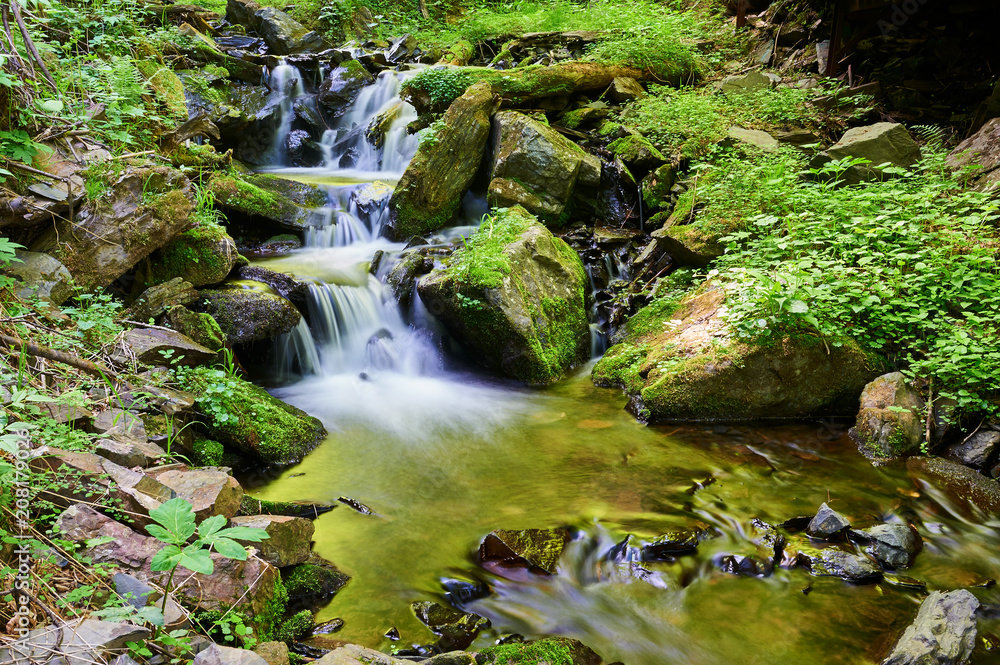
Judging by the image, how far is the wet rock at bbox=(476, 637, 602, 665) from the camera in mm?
2613

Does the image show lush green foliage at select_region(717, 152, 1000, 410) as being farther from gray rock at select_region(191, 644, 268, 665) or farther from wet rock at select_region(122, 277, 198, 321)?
wet rock at select_region(122, 277, 198, 321)

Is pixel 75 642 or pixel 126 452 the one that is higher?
pixel 126 452

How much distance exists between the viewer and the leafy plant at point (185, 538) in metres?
1.88

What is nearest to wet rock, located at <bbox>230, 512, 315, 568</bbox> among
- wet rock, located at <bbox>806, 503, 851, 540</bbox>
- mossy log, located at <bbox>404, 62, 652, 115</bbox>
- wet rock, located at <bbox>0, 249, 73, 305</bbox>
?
wet rock, located at <bbox>0, 249, 73, 305</bbox>

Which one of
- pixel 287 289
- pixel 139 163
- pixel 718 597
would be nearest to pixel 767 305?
pixel 718 597

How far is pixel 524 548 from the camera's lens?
3.58m

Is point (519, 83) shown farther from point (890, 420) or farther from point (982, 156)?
point (890, 420)

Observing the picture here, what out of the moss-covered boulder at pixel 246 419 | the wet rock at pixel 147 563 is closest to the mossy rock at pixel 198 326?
the moss-covered boulder at pixel 246 419

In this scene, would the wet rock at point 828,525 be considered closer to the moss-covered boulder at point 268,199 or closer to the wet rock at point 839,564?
the wet rock at point 839,564

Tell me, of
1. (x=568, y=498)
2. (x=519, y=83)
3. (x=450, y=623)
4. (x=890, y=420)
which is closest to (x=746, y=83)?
(x=519, y=83)

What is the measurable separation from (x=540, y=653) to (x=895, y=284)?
14.7ft

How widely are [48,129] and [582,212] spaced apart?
6.15 m

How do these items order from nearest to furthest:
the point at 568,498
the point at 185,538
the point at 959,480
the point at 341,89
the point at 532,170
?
the point at 185,538 < the point at 568,498 < the point at 959,480 < the point at 532,170 < the point at 341,89

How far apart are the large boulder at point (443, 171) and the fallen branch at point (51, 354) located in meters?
4.59
